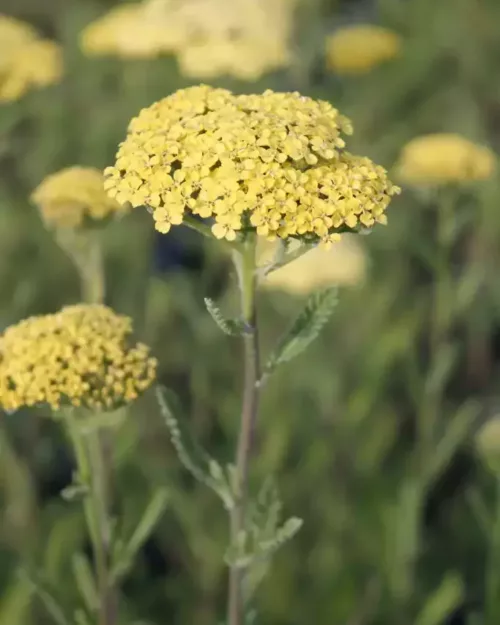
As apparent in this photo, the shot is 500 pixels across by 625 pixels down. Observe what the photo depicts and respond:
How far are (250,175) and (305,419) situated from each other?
948 mm

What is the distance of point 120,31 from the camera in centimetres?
162

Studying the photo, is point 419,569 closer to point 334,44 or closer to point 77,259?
point 77,259

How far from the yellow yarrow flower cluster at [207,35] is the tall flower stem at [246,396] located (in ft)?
2.87

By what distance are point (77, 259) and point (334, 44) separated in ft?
3.11

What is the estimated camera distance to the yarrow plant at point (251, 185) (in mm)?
580

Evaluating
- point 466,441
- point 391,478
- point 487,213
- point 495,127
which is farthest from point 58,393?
point 495,127

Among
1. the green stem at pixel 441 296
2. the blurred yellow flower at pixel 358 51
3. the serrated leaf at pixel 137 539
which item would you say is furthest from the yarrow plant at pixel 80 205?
the blurred yellow flower at pixel 358 51

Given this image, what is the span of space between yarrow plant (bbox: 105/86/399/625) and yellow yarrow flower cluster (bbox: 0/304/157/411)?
0.04m

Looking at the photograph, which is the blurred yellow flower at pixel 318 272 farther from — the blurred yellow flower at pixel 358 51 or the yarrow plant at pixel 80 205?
the blurred yellow flower at pixel 358 51

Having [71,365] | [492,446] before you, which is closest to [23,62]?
[71,365]

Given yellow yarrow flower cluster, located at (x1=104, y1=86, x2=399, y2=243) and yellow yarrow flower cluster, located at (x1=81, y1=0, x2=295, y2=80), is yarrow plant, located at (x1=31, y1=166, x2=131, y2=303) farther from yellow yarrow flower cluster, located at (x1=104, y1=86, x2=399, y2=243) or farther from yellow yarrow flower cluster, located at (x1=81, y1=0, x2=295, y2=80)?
yellow yarrow flower cluster, located at (x1=81, y1=0, x2=295, y2=80)

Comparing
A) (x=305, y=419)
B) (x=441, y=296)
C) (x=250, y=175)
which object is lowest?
(x=305, y=419)

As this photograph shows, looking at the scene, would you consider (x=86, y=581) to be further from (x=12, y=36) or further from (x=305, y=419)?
(x=12, y=36)

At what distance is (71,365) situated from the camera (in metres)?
0.68
